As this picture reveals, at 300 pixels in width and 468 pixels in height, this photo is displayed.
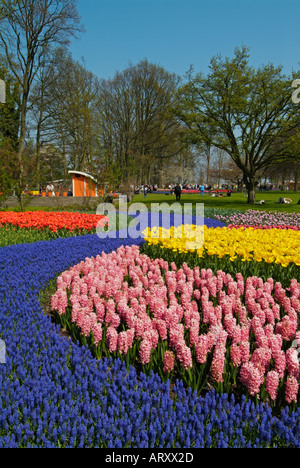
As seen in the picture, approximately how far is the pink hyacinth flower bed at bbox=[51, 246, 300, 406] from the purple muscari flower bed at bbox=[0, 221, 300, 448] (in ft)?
0.60

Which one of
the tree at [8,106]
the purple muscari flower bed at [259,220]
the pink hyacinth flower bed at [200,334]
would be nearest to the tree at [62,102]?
the tree at [8,106]

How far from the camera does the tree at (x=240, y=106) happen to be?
77.2 feet

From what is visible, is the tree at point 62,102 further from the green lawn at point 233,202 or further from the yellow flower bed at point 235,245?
the yellow flower bed at point 235,245

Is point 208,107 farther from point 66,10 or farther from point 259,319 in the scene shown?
point 259,319

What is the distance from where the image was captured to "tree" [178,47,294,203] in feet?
77.2

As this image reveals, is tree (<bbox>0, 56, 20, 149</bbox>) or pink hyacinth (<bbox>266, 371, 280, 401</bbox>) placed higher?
tree (<bbox>0, 56, 20, 149</bbox>)

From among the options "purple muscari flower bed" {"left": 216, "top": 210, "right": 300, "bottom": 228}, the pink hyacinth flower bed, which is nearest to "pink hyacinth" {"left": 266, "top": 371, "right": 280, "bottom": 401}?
the pink hyacinth flower bed

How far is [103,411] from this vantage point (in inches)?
87.3

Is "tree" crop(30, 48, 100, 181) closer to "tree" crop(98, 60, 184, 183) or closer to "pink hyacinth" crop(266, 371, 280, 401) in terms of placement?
"tree" crop(98, 60, 184, 183)

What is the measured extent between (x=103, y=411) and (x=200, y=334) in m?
1.50

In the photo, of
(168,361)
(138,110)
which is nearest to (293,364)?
(168,361)

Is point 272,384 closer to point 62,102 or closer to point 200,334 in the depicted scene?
point 200,334

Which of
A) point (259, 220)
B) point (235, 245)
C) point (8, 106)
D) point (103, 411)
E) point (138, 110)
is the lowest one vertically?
point (103, 411)

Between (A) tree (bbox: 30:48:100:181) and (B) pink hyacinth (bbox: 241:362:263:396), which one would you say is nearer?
(B) pink hyacinth (bbox: 241:362:263:396)
